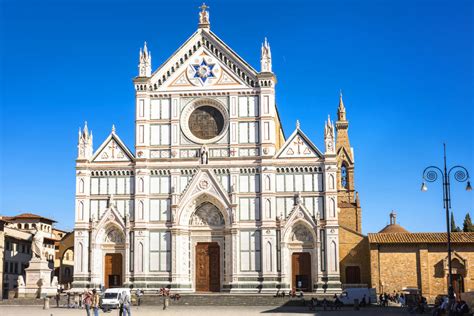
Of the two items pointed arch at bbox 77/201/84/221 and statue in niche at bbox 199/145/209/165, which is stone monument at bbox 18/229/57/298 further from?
statue in niche at bbox 199/145/209/165

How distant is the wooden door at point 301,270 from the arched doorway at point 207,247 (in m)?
5.69

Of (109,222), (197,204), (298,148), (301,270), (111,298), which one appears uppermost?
(298,148)

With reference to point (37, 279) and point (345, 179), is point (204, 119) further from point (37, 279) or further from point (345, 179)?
point (345, 179)

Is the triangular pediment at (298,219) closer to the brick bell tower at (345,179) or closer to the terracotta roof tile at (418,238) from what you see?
the terracotta roof tile at (418,238)

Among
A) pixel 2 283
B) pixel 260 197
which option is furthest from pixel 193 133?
pixel 2 283

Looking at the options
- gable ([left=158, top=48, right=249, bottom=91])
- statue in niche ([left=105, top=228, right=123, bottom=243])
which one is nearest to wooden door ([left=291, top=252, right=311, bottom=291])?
statue in niche ([left=105, top=228, right=123, bottom=243])

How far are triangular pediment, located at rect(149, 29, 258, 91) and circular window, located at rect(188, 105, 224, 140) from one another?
73.8 inches

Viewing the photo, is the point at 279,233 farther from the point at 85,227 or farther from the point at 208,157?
the point at 85,227

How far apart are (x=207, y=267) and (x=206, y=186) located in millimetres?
6186

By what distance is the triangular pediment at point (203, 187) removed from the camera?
53844mm

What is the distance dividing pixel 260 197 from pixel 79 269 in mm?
14761

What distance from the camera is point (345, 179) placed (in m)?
78.1

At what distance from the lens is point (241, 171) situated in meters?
54.0

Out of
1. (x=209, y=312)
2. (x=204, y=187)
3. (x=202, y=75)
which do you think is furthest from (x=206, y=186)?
(x=209, y=312)
